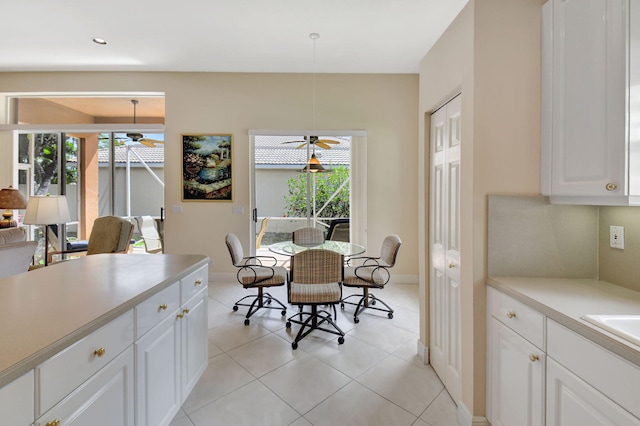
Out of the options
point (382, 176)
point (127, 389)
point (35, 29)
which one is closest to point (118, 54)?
point (35, 29)

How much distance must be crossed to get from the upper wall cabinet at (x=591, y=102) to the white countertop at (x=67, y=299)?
2.00 metres

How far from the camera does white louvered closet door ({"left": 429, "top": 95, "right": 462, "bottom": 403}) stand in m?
1.77

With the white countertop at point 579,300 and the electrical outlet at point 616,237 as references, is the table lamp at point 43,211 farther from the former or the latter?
the electrical outlet at point 616,237

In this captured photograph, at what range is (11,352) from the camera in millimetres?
736

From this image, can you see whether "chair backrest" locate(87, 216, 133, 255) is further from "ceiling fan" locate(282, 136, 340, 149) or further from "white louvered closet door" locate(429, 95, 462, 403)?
"white louvered closet door" locate(429, 95, 462, 403)

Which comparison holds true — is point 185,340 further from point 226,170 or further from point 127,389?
point 226,170

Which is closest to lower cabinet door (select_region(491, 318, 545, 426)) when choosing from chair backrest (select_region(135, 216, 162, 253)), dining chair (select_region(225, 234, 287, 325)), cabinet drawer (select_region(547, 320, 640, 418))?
cabinet drawer (select_region(547, 320, 640, 418))

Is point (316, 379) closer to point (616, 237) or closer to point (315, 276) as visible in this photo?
point (315, 276)

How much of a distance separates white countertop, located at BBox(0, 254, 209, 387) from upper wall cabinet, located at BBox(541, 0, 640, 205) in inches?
78.7

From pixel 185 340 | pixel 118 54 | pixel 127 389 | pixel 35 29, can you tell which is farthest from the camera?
pixel 118 54

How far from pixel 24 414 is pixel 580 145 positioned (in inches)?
84.9

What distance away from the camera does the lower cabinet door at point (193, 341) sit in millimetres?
1581

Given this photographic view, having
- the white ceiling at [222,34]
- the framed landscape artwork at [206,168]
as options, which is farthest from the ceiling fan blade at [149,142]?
the white ceiling at [222,34]

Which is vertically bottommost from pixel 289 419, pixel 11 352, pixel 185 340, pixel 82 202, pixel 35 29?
pixel 289 419
